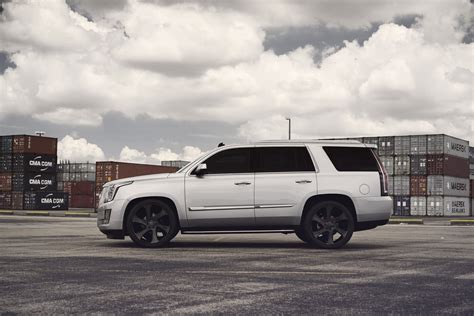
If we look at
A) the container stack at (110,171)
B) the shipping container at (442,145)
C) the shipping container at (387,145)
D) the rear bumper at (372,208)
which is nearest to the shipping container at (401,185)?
the shipping container at (387,145)

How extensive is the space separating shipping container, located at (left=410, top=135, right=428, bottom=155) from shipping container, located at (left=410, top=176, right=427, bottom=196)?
Answer: 1924 mm

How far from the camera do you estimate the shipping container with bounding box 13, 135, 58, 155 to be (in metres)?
45.2

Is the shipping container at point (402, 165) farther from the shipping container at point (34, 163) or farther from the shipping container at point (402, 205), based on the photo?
the shipping container at point (34, 163)

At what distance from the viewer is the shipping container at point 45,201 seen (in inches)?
1804

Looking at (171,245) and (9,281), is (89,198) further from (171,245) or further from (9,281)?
(9,281)

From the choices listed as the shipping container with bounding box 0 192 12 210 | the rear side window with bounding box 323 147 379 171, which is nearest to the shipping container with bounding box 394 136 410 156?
the shipping container with bounding box 0 192 12 210

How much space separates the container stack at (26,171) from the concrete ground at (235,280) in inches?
1454

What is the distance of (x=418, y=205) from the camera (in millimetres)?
46250

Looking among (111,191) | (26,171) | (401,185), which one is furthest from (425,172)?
(111,191)

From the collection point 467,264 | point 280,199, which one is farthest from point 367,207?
point 467,264

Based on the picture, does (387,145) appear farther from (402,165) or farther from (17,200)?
(17,200)

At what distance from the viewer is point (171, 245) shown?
11039 millimetres

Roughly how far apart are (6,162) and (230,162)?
39398 millimetres

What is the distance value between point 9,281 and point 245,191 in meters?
4.88
